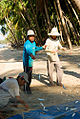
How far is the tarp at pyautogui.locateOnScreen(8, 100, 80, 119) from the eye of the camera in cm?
401

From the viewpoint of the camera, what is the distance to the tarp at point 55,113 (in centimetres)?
401

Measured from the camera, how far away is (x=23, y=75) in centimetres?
421

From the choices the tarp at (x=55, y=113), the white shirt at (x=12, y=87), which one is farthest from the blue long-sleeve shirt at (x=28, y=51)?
the white shirt at (x=12, y=87)

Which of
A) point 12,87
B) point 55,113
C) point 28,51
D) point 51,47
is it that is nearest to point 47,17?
point 51,47

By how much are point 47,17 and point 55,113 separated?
18.7 metres

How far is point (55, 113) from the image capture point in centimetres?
421

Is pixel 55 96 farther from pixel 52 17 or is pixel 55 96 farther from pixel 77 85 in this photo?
pixel 52 17

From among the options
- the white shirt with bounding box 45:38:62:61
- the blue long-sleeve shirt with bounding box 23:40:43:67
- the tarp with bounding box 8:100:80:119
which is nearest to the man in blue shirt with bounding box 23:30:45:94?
the blue long-sleeve shirt with bounding box 23:40:43:67

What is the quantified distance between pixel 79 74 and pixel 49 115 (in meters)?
4.62

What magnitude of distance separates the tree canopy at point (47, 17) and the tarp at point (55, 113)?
47.4ft

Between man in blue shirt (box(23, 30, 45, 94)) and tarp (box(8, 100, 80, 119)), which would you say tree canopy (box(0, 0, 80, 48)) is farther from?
tarp (box(8, 100, 80, 119))

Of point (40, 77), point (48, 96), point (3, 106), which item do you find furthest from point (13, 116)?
point (40, 77)

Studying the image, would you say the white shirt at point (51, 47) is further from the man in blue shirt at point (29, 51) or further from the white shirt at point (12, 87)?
the white shirt at point (12, 87)

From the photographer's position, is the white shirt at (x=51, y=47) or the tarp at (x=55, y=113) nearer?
the tarp at (x=55, y=113)
